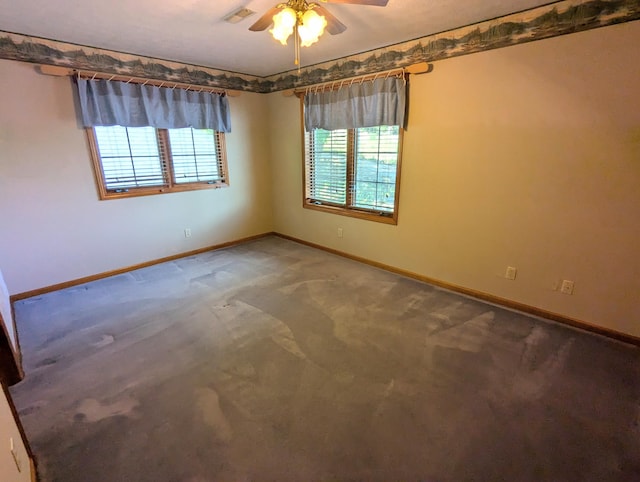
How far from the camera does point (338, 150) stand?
4.12 m

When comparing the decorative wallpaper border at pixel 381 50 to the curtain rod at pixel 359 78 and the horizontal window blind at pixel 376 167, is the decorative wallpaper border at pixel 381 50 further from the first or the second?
the horizontal window blind at pixel 376 167

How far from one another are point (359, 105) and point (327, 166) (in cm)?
98

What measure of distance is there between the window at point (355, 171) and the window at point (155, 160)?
1.37 m

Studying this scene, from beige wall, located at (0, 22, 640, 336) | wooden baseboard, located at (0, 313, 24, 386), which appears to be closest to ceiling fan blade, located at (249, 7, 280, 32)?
beige wall, located at (0, 22, 640, 336)

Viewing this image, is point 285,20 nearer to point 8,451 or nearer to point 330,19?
point 330,19

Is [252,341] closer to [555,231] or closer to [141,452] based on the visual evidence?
[141,452]

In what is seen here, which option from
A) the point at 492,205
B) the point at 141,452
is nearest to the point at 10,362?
the point at 141,452

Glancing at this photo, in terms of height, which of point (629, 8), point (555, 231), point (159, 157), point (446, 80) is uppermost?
point (629, 8)

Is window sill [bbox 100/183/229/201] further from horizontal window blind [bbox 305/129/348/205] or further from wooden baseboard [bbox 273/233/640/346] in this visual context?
wooden baseboard [bbox 273/233/640/346]

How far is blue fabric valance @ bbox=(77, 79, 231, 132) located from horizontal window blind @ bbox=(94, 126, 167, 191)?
15cm

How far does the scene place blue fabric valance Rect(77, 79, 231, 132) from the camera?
324 cm

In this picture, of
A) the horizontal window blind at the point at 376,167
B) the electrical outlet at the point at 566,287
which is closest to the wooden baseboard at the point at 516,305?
the electrical outlet at the point at 566,287

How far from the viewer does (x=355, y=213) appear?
161 inches

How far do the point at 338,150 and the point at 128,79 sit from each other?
8.27 feet
